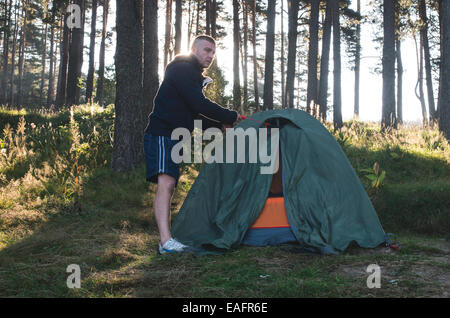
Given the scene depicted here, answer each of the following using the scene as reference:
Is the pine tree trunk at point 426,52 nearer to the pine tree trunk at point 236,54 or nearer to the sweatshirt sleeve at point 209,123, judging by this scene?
the pine tree trunk at point 236,54

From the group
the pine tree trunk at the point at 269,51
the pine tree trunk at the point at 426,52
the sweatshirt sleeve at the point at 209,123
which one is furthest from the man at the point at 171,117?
the pine tree trunk at the point at 426,52

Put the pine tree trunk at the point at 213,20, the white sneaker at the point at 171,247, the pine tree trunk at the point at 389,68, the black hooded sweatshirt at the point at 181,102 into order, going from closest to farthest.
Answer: the white sneaker at the point at 171,247 < the black hooded sweatshirt at the point at 181,102 < the pine tree trunk at the point at 389,68 < the pine tree trunk at the point at 213,20

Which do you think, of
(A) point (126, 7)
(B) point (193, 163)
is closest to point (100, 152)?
(B) point (193, 163)

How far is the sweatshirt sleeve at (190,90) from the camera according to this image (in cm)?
376

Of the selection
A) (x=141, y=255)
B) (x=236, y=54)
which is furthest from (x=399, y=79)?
(x=141, y=255)

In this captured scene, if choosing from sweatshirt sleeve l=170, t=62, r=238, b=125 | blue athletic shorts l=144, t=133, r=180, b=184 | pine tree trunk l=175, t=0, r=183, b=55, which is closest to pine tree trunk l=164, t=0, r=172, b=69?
pine tree trunk l=175, t=0, r=183, b=55

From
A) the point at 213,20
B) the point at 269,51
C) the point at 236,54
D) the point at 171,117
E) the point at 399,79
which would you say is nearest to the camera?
the point at 171,117

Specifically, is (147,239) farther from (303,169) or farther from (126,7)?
(126,7)

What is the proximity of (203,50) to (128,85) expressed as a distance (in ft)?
9.72

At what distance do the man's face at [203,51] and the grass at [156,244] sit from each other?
2.10m

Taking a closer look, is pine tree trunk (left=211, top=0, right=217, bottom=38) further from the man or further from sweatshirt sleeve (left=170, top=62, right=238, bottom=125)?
→ sweatshirt sleeve (left=170, top=62, right=238, bottom=125)

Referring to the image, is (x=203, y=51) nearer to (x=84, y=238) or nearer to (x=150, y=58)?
(x=84, y=238)

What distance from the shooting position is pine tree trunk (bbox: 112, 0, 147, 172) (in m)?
6.39

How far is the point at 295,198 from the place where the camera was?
4.14m
